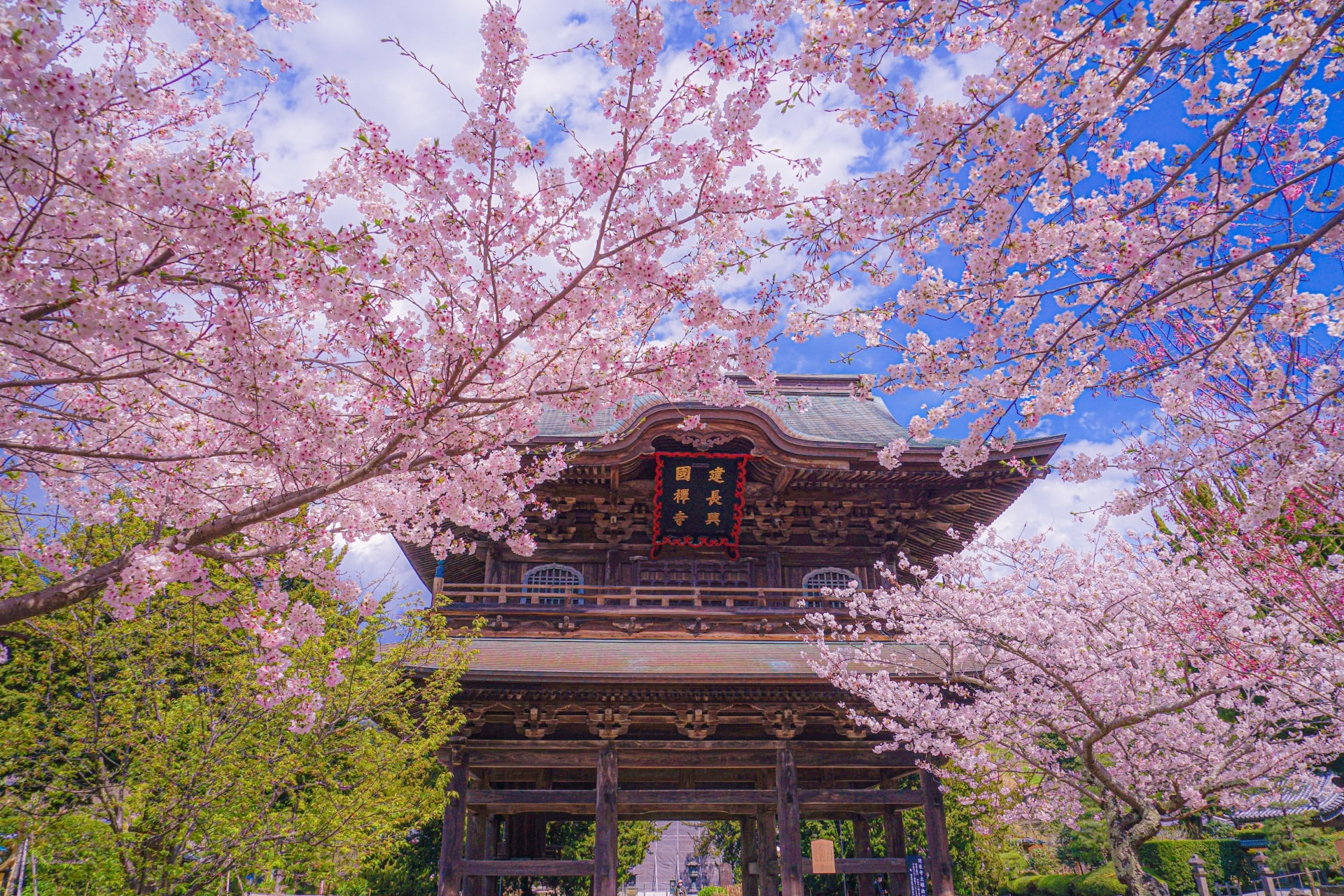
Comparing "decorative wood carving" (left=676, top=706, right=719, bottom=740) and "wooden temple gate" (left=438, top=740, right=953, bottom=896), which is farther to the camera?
"decorative wood carving" (left=676, top=706, right=719, bottom=740)

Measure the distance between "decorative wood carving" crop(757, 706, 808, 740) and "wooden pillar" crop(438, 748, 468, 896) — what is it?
11.8 ft

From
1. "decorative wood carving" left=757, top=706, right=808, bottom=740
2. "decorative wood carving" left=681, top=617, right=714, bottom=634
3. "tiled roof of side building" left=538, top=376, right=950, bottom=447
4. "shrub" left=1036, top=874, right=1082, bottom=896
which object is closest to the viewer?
"decorative wood carving" left=757, top=706, right=808, bottom=740

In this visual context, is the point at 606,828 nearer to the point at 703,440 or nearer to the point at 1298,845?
the point at 703,440

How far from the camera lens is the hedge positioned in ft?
61.1

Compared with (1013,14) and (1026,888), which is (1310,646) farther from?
(1026,888)

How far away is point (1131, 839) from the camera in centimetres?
816

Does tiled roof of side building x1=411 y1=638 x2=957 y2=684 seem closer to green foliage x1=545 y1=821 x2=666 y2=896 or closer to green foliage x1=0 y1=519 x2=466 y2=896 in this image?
green foliage x1=0 y1=519 x2=466 y2=896

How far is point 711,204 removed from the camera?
4.64 m

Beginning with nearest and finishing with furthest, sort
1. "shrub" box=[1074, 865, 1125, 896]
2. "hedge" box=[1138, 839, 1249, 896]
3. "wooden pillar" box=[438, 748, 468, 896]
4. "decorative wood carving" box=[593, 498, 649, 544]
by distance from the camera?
"wooden pillar" box=[438, 748, 468, 896] → "decorative wood carving" box=[593, 498, 649, 544] → "hedge" box=[1138, 839, 1249, 896] → "shrub" box=[1074, 865, 1125, 896]

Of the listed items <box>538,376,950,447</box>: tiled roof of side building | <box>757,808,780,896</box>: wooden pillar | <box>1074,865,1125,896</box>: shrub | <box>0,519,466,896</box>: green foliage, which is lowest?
<box>1074,865,1125,896</box>: shrub

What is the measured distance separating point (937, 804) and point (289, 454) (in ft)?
27.5

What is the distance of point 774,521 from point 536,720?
14.3 feet

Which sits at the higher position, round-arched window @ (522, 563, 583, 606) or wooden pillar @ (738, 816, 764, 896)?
round-arched window @ (522, 563, 583, 606)

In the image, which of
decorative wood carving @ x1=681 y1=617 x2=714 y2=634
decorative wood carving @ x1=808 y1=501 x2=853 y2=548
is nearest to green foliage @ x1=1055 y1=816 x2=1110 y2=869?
decorative wood carving @ x1=808 y1=501 x2=853 y2=548
